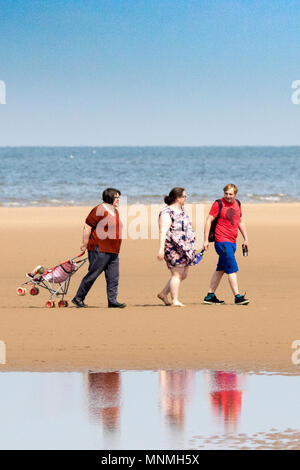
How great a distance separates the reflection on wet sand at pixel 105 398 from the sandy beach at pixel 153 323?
0.46 metres

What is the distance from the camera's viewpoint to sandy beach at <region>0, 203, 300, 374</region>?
30.1ft

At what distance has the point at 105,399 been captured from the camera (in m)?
7.50

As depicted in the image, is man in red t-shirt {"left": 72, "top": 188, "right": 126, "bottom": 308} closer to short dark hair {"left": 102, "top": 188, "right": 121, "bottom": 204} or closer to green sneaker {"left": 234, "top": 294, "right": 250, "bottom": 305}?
short dark hair {"left": 102, "top": 188, "right": 121, "bottom": 204}

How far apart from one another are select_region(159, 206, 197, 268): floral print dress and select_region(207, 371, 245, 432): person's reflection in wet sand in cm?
390

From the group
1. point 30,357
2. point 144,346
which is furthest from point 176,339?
point 30,357

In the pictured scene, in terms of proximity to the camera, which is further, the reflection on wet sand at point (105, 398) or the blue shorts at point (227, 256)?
the blue shorts at point (227, 256)

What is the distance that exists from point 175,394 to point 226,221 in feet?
16.7

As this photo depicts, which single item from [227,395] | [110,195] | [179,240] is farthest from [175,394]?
[110,195]

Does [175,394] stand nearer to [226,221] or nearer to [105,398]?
[105,398]

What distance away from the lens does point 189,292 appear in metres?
14.6

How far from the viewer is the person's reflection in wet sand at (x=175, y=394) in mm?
6926

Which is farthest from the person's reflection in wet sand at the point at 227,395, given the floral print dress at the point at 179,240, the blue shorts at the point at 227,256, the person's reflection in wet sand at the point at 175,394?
the blue shorts at the point at 227,256

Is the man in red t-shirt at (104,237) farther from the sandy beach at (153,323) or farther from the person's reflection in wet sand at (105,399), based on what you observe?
the person's reflection in wet sand at (105,399)

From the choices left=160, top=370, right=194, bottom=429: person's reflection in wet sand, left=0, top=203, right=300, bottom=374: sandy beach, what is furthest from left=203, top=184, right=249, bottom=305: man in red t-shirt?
left=160, top=370, right=194, bottom=429: person's reflection in wet sand
